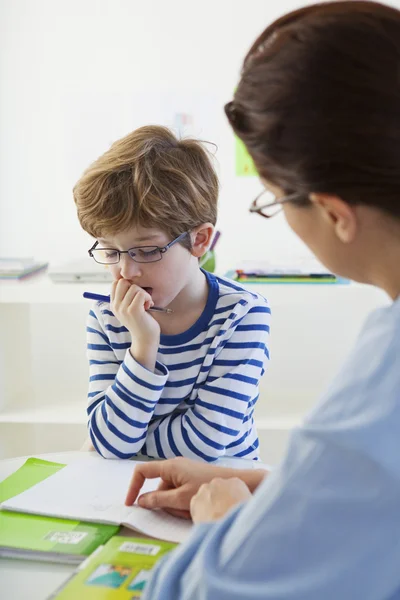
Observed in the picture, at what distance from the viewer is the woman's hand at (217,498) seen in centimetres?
93

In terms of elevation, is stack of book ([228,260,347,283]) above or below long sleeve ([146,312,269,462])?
below

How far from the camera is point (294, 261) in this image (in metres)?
2.49

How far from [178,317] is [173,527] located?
1.92 ft

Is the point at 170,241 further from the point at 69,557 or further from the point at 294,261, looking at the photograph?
the point at 294,261

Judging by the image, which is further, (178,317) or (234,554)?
(178,317)

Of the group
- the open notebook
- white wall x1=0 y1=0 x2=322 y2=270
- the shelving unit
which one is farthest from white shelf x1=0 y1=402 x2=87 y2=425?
the open notebook

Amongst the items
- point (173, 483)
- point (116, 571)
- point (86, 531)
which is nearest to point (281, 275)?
point (173, 483)

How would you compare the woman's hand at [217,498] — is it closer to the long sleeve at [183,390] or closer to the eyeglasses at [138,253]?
the long sleeve at [183,390]

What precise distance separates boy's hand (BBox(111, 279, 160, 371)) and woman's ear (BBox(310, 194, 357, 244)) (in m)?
0.72

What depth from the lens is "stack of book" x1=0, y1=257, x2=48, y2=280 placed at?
244 cm

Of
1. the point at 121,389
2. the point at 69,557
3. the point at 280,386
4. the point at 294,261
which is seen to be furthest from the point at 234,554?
the point at 280,386

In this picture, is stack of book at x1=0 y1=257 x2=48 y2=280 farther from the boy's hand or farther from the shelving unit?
the boy's hand

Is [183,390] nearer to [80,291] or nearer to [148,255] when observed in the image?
[148,255]

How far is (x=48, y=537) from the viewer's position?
0.97 metres
